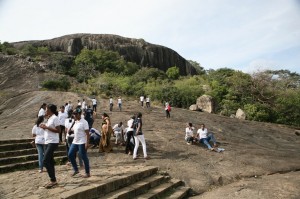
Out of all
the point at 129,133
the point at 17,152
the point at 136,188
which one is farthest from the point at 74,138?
the point at 129,133

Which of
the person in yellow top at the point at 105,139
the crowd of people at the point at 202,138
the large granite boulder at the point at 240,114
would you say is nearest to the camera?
the person in yellow top at the point at 105,139

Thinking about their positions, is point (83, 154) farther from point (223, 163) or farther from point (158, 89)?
point (158, 89)

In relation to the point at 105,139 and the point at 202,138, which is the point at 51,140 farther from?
the point at 202,138

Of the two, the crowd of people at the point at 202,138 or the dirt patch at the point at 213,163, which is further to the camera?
the crowd of people at the point at 202,138

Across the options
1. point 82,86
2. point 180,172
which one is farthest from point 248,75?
point 180,172

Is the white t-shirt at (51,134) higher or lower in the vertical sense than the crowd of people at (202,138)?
higher

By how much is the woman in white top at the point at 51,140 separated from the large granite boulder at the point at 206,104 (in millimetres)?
27015

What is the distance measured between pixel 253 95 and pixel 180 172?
1100 inches

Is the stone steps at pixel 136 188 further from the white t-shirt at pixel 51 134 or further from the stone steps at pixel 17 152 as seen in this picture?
the stone steps at pixel 17 152

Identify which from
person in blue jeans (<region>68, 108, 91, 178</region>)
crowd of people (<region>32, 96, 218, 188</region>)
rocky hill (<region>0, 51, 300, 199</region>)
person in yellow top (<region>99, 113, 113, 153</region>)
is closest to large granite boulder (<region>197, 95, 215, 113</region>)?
rocky hill (<region>0, 51, 300, 199</region>)

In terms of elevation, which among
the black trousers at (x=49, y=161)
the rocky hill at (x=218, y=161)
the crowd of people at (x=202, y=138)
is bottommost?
the rocky hill at (x=218, y=161)

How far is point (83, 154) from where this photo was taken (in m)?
7.09

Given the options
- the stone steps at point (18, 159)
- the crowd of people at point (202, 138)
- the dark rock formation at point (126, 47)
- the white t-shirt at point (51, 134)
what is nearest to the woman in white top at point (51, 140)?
the white t-shirt at point (51, 134)

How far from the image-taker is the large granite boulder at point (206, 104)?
32.5 meters
